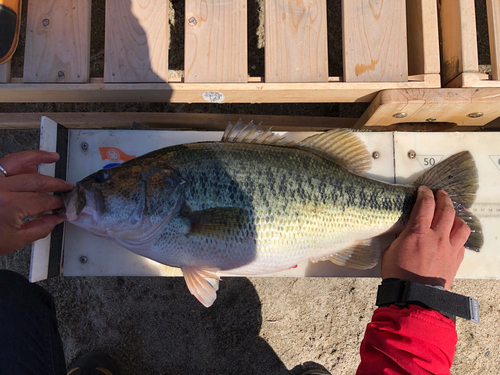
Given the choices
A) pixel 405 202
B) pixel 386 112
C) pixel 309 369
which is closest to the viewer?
pixel 405 202

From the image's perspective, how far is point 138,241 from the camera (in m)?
1.52

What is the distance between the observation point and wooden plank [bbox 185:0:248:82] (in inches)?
68.2

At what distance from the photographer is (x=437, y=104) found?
5.70 ft

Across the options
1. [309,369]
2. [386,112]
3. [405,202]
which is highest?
[386,112]

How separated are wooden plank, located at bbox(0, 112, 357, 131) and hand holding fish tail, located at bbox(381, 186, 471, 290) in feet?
2.84

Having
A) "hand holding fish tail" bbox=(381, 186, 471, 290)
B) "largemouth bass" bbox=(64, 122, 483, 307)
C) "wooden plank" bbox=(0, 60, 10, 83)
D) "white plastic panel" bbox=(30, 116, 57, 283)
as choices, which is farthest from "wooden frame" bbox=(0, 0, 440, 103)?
"hand holding fish tail" bbox=(381, 186, 471, 290)

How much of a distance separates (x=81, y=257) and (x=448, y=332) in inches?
76.1

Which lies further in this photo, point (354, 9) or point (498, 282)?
point (498, 282)

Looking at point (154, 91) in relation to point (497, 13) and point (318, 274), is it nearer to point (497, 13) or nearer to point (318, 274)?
point (318, 274)

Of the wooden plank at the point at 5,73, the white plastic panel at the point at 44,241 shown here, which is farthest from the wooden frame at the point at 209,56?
the white plastic panel at the point at 44,241

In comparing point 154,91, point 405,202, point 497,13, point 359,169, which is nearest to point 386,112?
point 359,169

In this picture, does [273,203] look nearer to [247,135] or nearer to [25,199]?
[247,135]

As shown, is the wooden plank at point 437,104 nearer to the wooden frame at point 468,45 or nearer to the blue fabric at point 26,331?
the wooden frame at point 468,45

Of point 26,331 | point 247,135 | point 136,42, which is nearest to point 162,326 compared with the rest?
point 26,331
